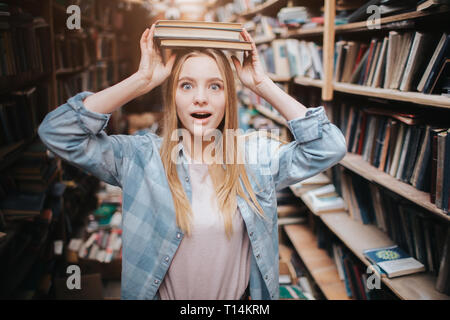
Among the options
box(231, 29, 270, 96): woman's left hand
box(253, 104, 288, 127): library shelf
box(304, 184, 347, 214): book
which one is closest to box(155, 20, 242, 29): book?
box(231, 29, 270, 96): woman's left hand

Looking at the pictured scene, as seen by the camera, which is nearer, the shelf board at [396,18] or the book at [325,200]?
the shelf board at [396,18]

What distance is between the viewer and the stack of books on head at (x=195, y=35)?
0.86 metres

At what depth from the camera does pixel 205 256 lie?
962 millimetres

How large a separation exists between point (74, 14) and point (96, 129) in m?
0.77

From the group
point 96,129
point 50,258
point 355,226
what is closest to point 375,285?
point 355,226

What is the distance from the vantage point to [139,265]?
0.97 meters

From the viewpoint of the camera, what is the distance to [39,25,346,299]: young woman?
36.9 inches

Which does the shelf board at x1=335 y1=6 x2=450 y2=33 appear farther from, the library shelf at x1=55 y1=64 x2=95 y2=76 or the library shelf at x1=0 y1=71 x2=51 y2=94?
the library shelf at x1=55 y1=64 x2=95 y2=76

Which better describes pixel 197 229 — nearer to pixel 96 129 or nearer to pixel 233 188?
pixel 233 188

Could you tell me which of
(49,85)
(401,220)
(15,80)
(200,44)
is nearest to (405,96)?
(401,220)

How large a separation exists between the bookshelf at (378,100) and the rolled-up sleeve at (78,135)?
1.02 meters

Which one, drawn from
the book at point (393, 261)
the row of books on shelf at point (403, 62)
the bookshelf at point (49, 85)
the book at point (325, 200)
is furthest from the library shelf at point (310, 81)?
the bookshelf at point (49, 85)

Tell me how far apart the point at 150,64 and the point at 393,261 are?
122 cm

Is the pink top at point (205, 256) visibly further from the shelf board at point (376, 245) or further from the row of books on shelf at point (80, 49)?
the row of books on shelf at point (80, 49)
